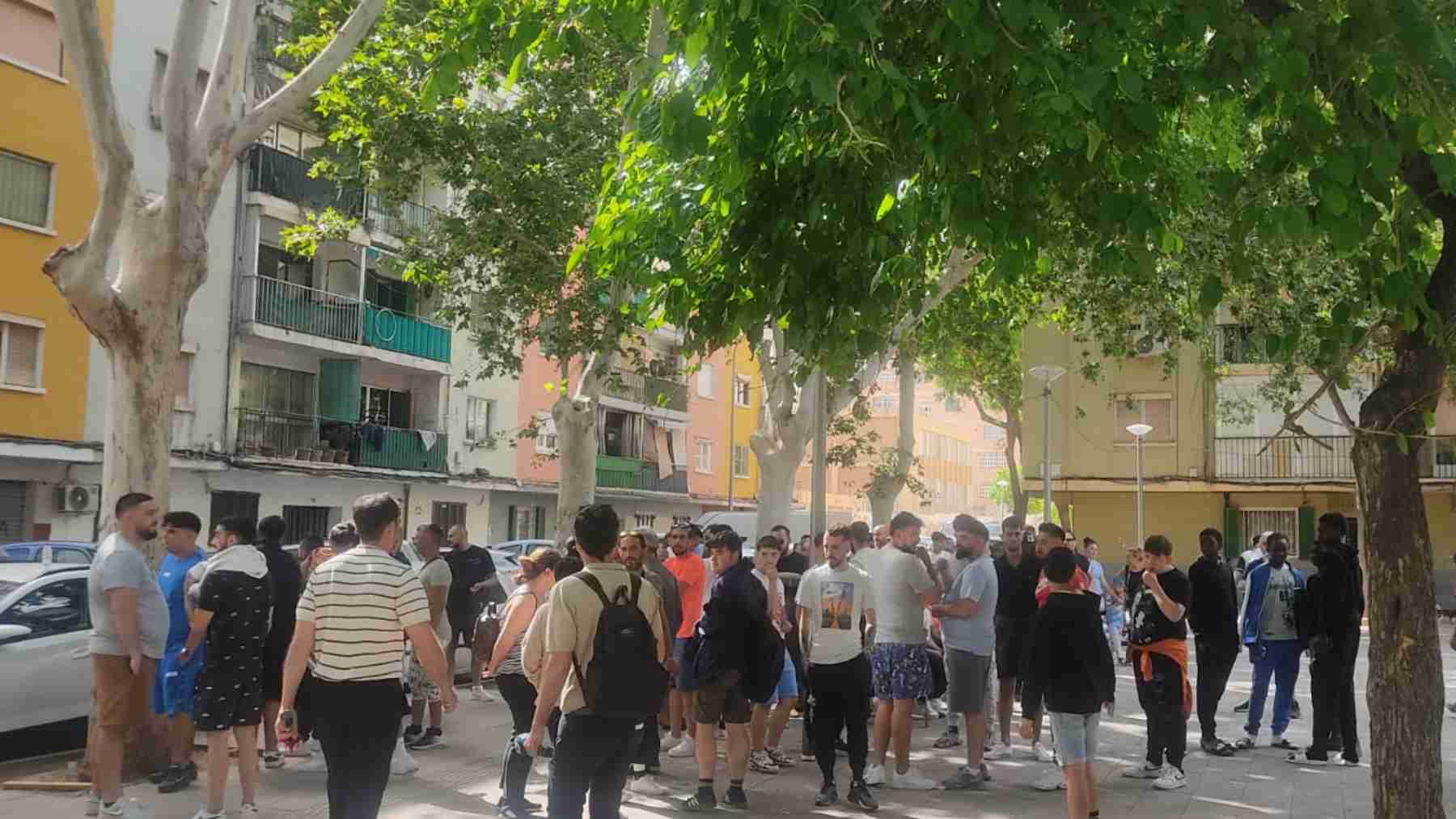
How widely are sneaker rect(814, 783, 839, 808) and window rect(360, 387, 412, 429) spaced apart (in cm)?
2738

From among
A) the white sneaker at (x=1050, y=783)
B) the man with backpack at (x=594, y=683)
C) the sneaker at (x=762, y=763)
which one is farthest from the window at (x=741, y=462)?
the man with backpack at (x=594, y=683)

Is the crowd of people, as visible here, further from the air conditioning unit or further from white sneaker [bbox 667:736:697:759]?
the air conditioning unit

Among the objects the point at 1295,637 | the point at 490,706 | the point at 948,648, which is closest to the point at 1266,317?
the point at 1295,637

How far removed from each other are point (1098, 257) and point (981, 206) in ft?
2.75

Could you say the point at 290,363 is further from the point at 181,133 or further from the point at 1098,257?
the point at 1098,257

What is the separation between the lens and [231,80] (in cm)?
1034

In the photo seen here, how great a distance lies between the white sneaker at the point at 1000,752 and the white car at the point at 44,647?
726 centimetres

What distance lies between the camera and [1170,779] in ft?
32.4

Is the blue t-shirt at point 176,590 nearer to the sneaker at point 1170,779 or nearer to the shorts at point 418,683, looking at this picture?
the shorts at point 418,683

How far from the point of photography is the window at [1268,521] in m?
38.1

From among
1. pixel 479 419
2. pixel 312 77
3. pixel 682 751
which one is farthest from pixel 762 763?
pixel 479 419

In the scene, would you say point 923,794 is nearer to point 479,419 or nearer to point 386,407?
point 386,407

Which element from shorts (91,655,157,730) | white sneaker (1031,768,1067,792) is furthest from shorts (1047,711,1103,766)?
shorts (91,655,157,730)

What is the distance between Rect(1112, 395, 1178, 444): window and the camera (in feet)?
128
